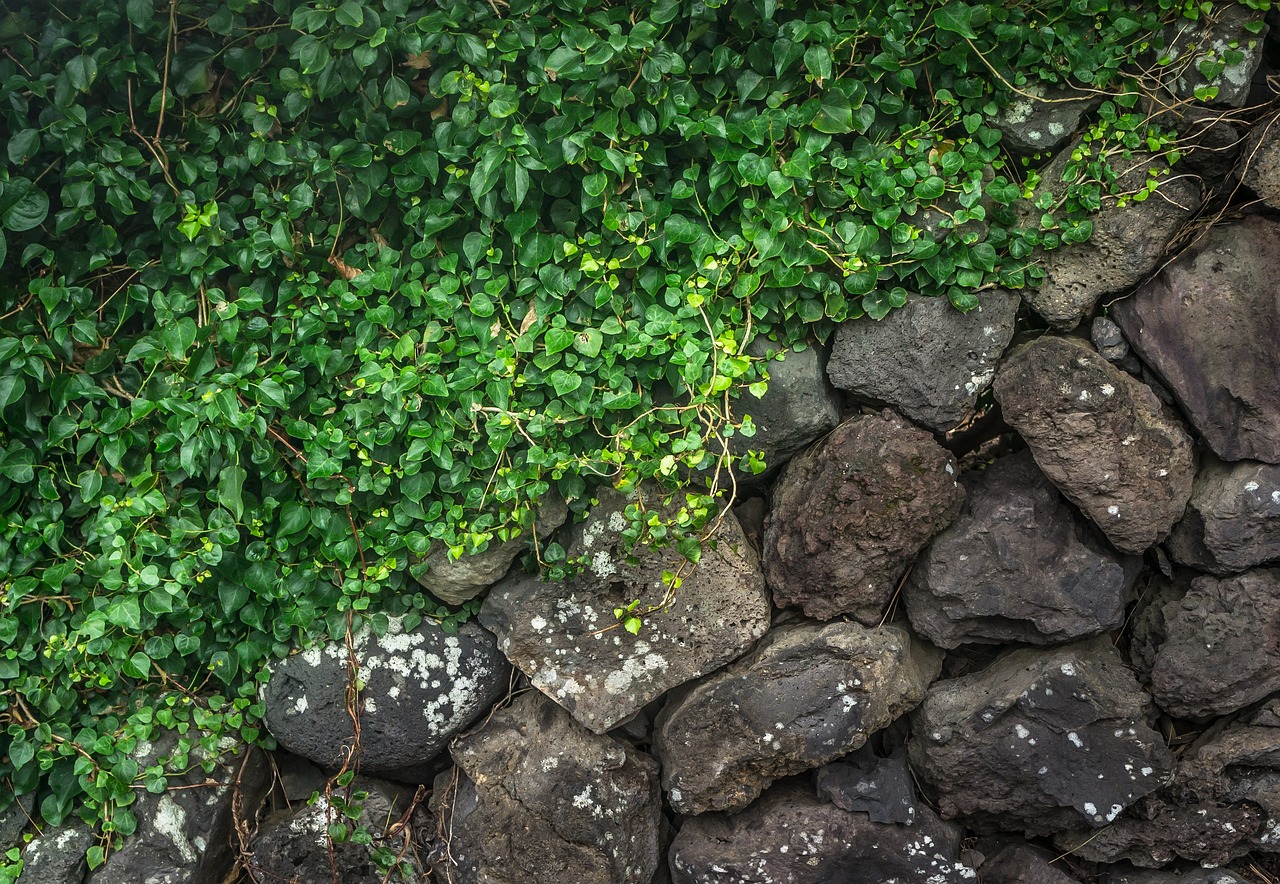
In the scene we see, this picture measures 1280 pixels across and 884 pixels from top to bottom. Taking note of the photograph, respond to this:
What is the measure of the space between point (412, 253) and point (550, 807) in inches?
65.7

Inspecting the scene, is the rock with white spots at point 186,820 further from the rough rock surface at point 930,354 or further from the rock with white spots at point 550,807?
the rough rock surface at point 930,354

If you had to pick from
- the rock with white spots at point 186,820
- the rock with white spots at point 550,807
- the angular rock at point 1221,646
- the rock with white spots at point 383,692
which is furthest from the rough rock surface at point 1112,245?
the rock with white spots at point 186,820

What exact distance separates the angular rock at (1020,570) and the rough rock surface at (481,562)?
1097 millimetres

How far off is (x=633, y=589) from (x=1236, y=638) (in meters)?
1.66

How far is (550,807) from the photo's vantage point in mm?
2508

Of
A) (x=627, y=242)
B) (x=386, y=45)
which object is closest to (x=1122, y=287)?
(x=627, y=242)

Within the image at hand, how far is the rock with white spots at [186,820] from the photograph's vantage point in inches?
98.4

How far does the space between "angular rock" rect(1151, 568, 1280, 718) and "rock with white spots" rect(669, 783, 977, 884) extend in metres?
0.77

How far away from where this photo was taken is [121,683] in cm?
258

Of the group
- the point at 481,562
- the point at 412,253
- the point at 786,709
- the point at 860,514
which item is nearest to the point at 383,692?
the point at 481,562

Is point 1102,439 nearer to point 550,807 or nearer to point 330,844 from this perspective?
point 550,807

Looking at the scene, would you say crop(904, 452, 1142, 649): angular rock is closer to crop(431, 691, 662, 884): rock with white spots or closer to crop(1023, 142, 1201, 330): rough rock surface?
crop(1023, 142, 1201, 330): rough rock surface

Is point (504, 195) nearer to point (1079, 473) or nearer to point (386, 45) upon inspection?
point (386, 45)

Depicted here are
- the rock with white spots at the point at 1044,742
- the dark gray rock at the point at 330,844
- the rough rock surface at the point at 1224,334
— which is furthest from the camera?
the dark gray rock at the point at 330,844
